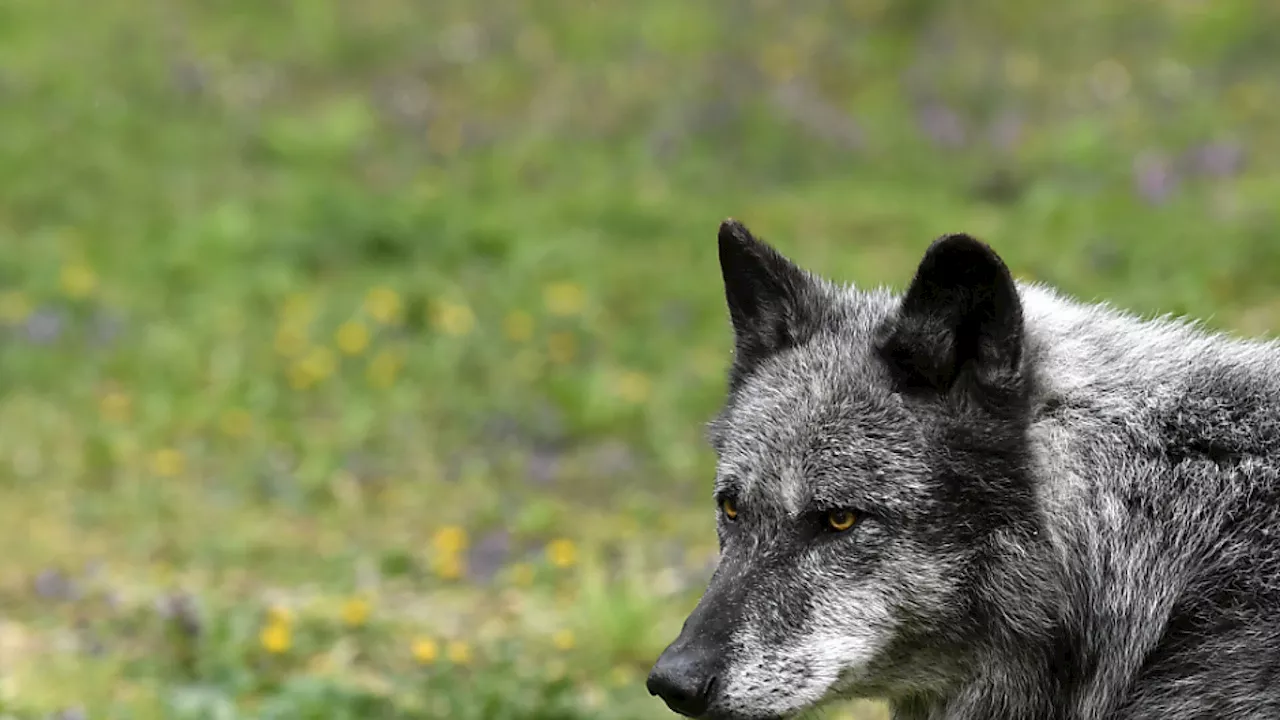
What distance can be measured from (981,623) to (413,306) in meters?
7.06

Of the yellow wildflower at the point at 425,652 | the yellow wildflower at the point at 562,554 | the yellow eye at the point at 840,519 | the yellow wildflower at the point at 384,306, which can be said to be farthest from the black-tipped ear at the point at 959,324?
the yellow wildflower at the point at 384,306

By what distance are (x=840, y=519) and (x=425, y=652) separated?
8.29 feet

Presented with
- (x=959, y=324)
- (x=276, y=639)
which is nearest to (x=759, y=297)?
(x=959, y=324)

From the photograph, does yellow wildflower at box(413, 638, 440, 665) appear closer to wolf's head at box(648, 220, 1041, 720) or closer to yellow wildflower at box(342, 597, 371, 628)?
yellow wildflower at box(342, 597, 371, 628)

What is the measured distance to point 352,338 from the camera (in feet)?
32.4

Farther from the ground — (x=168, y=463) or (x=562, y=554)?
(x=168, y=463)

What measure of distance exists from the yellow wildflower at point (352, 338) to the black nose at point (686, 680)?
6.66m

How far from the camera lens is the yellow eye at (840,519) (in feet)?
12.1

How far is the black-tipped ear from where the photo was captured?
3527 millimetres

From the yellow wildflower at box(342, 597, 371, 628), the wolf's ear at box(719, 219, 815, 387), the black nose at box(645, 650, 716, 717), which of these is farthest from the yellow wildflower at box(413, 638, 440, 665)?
the black nose at box(645, 650, 716, 717)

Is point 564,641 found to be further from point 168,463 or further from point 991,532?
point 168,463

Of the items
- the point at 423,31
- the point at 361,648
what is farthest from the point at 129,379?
the point at 423,31

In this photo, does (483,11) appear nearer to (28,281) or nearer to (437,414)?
(28,281)

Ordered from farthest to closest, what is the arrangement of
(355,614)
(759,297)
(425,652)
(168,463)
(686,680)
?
(168,463)
(355,614)
(425,652)
(759,297)
(686,680)
